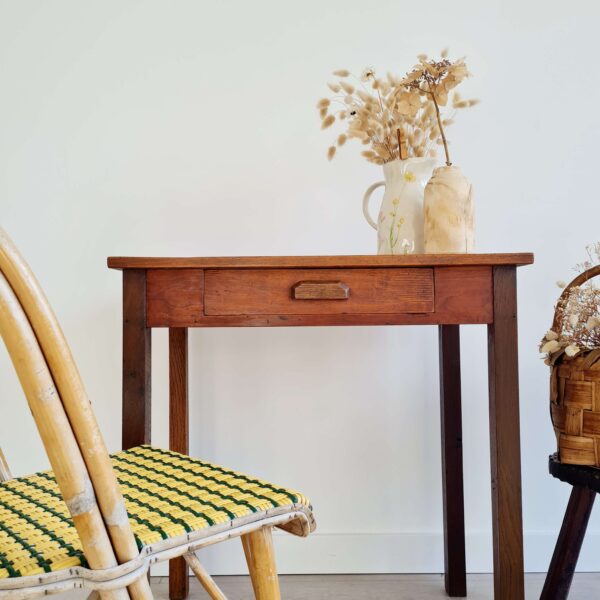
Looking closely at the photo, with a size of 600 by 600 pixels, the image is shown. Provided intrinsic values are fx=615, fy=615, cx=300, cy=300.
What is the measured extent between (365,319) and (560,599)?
66 centimetres

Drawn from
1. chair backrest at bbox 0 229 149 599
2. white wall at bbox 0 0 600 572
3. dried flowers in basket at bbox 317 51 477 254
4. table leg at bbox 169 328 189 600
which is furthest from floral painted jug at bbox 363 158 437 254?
chair backrest at bbox 0 229 149 599

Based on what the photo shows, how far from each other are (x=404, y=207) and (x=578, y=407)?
0.47m

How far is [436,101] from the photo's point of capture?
1181mm

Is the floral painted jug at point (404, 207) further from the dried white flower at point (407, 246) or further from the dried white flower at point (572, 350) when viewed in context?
the dried white flower at point (572, 350)

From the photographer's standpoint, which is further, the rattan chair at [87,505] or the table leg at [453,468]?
the table leg at [453,468]

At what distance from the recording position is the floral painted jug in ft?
3.88

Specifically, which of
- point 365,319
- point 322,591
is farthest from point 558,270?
point 322,591

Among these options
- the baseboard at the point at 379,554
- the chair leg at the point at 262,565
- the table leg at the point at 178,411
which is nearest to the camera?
the chair leg at the point at 262,565

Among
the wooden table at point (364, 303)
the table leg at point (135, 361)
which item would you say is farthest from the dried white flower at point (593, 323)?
the table leg at point (135, 361)

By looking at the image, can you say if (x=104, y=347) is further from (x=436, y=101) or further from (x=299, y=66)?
(x=436, y=101)

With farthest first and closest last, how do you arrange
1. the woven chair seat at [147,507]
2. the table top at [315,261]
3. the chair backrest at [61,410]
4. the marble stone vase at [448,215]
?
the marble stone vase at [448,215] < the table top at [315,261] < the woven chair seat at [147,507] < the chair backrest at [61,410]

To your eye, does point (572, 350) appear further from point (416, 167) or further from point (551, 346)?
point (416, 167)

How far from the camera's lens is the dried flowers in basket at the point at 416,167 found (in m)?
1.12

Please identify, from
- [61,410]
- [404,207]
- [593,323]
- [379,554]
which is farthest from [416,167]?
[379,554]
